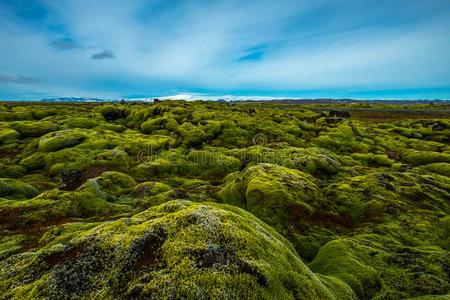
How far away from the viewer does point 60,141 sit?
177ft

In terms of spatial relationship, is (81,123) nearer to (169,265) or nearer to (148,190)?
(148,190)

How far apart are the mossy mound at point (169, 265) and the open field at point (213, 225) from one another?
4cm

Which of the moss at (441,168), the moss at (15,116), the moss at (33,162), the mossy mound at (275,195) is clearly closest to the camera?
the mossy mound at (275,195)

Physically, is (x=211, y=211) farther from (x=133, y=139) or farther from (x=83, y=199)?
(x=133, y=139)

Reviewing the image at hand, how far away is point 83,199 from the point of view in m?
22.5

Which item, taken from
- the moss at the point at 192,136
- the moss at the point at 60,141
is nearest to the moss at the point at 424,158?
the moss at the point at 192,136

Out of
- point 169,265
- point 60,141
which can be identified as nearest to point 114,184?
point 169,265

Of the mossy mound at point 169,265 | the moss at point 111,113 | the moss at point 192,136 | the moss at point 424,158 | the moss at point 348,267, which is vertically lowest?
the moss at point 424,158

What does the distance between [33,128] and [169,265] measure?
73543 millimetres

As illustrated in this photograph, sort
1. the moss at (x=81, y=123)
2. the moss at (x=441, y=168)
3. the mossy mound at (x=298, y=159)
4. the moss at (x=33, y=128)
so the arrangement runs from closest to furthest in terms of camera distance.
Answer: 1. the mossy mound at (x=298, y=159)
2. the moss at (x=441, y=168)
3. the moss at (x=33, y=128)
4. the moss at (x=81, y=123)

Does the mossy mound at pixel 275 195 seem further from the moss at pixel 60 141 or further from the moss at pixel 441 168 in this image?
the moss at pixel 60 141

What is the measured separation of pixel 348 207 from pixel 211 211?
60.9 feet

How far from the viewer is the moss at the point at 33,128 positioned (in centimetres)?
6619

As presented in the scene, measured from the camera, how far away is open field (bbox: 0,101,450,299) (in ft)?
26.9
